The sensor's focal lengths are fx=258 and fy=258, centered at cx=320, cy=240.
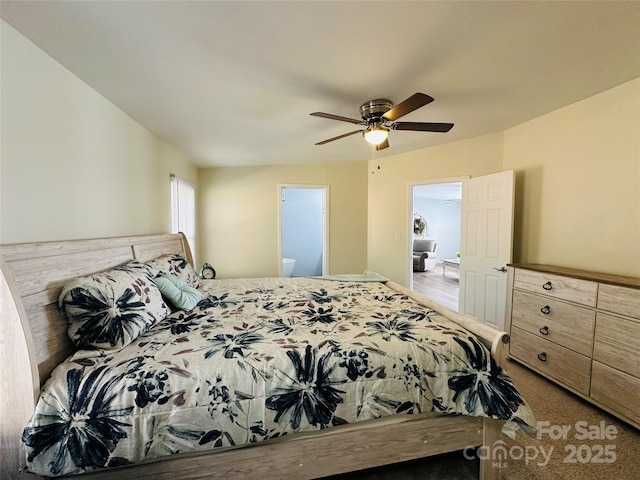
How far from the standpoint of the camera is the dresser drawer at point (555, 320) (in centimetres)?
192

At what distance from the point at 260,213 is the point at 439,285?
177 inches

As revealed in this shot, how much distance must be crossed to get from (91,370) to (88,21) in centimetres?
167

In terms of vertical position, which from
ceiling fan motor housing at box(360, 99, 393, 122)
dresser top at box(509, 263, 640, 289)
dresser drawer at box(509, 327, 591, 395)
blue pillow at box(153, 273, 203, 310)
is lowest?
dresser drawer at box(509, 327, 591, 395)

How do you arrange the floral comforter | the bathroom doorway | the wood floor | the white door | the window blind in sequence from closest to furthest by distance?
the floral comforter, the white door, the window blind, the wood floor, the bathroom doorway

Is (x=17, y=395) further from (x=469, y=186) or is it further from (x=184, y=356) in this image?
(x=469, y=186)

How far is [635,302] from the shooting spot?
1.66 m

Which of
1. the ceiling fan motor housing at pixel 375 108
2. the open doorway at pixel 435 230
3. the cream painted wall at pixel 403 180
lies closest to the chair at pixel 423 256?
the open doorway at pixel 435 230

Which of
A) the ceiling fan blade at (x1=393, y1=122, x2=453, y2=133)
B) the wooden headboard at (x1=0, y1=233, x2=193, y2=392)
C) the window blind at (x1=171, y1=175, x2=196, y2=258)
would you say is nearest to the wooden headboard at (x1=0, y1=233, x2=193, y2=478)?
the wooden headboard at (x1=0, y1=233, x2=193, y2=392)

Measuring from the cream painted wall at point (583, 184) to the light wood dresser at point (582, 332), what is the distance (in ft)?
1.13

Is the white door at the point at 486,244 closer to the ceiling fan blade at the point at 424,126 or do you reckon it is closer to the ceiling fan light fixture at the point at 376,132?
the ceiling fan blade at the point at 424,126

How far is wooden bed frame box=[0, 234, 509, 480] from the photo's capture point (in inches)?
41.3

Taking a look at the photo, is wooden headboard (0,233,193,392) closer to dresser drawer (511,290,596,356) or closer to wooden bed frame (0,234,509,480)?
wooden bed frame (0,234,509,480)

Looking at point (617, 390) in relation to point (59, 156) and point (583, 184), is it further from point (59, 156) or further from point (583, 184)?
point (59, 156)

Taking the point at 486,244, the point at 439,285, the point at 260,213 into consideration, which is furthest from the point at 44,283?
the point at 439,285
